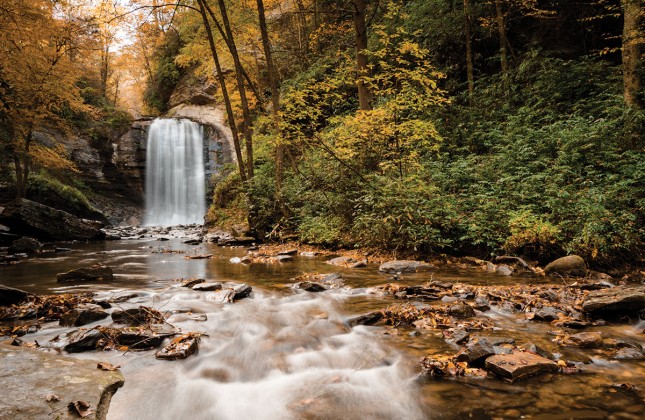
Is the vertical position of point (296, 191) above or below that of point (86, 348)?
above

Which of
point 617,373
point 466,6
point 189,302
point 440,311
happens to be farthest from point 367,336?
point 466,6

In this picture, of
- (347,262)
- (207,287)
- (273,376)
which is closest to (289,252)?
(347,262)

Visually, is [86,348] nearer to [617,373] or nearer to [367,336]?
[367,336]

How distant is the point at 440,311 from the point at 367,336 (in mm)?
952

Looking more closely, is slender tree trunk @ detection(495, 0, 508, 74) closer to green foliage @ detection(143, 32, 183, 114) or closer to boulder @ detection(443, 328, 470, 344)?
boulder @ detection(443, 328, 470, 344)

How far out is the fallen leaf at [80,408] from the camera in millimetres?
1936

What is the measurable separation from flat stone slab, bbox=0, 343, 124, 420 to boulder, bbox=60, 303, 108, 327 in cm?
144

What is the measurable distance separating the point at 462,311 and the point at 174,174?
25.3m

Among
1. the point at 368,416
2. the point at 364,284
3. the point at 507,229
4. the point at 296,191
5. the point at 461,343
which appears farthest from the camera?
the point at 296,191

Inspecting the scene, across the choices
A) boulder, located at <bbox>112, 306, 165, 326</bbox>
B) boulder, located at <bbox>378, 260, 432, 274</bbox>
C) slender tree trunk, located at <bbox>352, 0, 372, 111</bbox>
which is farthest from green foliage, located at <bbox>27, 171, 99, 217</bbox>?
boulder, located at <bbox>378, 260, 432, 274</bbox>

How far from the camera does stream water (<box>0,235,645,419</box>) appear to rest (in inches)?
98.3

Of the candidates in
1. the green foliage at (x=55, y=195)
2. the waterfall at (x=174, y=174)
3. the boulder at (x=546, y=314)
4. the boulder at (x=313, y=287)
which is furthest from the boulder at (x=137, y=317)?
the waterfall at (x=174, y=174)

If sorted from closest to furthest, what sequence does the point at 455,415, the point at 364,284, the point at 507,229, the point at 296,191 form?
the point at 455,415, the point at 364,284, the point at 507,229, the point at 296,191

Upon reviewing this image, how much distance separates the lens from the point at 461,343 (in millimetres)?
3342
